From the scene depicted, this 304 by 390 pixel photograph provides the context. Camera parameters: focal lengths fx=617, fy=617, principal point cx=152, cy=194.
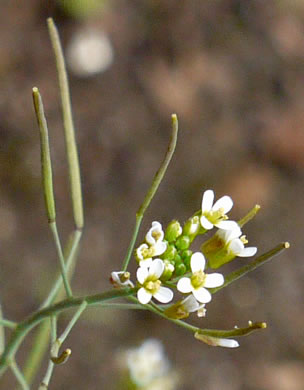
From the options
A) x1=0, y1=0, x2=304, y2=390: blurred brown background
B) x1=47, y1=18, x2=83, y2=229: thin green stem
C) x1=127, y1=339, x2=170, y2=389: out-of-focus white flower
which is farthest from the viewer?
x1=0, y1=0, x2=304, y2=390: blurred brown background

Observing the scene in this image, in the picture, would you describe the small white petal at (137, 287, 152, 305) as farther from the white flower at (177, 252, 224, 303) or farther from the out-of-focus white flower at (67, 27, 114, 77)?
the out-of-focus white flower at (67, 27, 114, 77)

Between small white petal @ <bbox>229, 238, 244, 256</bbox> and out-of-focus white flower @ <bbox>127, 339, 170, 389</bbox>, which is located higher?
small white petal @ <bbox>229, 238, 244, 256</bbox>

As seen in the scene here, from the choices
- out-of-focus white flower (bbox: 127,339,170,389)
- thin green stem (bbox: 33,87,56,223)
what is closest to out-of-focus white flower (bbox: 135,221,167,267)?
thin green stem (bbox: 33,87,56,223)

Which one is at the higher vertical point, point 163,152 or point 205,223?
point 205,223

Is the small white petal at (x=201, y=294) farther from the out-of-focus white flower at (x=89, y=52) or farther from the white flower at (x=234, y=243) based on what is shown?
the out-of-focus white flower at (x=89, y=52)

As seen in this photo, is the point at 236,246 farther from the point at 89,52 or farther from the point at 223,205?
the point at 89,52

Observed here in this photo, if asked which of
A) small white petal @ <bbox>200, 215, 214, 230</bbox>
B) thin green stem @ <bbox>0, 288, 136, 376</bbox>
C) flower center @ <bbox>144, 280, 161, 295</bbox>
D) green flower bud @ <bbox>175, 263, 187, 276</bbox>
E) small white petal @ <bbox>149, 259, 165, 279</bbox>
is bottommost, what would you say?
thin green stem @ <bbox>0, 288, 136, 376</bbox>

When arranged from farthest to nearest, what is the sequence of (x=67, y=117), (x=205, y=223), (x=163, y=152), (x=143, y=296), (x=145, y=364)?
(x=163, y=152), (x=145, y=364), (x=67, y=117), (x=205, y=223), (x=143, y=296)

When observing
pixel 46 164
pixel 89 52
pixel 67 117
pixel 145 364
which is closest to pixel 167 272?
pixel 46 164
